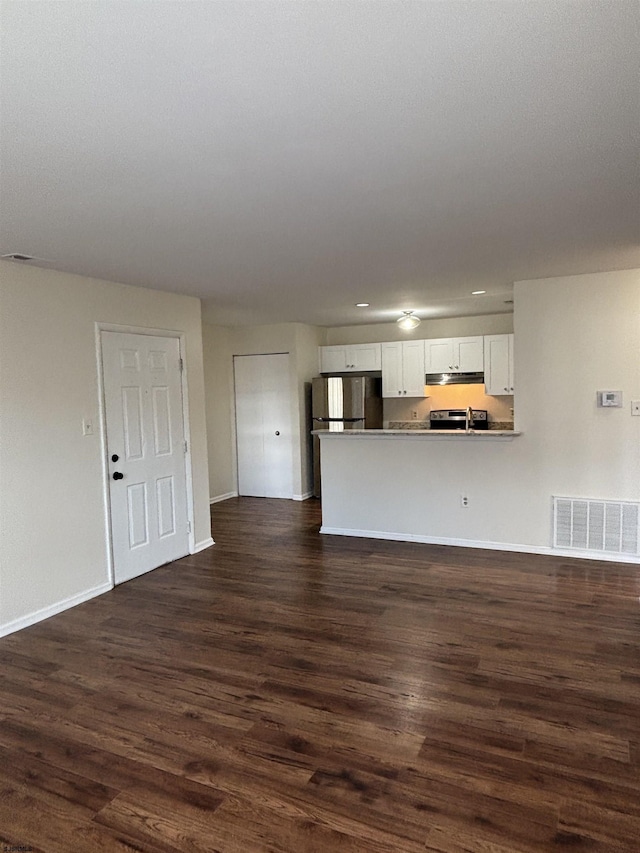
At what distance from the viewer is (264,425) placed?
7.76m

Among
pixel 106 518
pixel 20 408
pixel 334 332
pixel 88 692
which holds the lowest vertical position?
pixel 88 692

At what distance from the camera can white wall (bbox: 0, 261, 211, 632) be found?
11.8 feet

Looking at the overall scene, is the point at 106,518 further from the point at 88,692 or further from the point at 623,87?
the point at 623,87

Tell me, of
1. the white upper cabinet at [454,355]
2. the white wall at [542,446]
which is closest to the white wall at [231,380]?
the white upper cabinet at [454,355]

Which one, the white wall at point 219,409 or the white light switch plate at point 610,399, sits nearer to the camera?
the white light switch plate at point 610,399

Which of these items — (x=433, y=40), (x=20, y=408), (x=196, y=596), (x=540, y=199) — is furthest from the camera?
(x=196, y=596)

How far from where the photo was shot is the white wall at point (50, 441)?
3600 millimetres

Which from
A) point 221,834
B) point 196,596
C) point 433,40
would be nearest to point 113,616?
point 196,596

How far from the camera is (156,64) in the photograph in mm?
1476

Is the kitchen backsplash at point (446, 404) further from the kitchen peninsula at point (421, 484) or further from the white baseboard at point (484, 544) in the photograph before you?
the white baseboard at point (484, 544)

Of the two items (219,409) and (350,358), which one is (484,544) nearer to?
(350,358)

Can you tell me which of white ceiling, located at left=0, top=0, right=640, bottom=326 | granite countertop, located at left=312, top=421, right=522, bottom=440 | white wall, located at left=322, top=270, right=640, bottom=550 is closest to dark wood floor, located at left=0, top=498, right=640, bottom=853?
white wall, located at left=322, top=270, right=640, bottom=550

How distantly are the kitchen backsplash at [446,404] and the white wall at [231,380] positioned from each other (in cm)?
124

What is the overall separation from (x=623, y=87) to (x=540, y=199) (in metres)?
1.02
